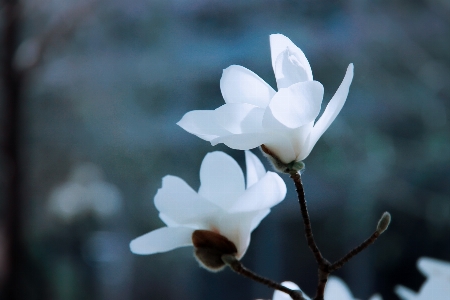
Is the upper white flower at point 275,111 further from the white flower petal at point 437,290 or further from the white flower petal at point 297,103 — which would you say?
the white flower petal at point 437,290

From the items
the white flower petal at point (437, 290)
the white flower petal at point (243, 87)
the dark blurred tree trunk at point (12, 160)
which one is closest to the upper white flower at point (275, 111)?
the white flower petal at point (243, 87)

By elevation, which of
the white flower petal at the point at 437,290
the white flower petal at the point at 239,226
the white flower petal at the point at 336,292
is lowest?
the white flower petal at the point at 336,292

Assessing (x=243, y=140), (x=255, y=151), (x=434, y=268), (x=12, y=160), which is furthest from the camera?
(x=255, y=151)

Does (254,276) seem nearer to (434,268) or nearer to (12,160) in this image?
(434,268)

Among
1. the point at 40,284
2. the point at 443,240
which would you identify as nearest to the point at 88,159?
the point at 40,284

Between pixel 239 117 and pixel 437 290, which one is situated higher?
pixel 239 117

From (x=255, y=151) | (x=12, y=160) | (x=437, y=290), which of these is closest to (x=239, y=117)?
(x=437, y=290)

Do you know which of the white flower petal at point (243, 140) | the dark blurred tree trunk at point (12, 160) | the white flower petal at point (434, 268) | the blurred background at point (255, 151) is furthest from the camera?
the blurred background at point (255, 151)

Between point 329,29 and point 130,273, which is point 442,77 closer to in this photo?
point 329,29

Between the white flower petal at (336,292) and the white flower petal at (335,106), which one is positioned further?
the white flower petal at (336,292)
